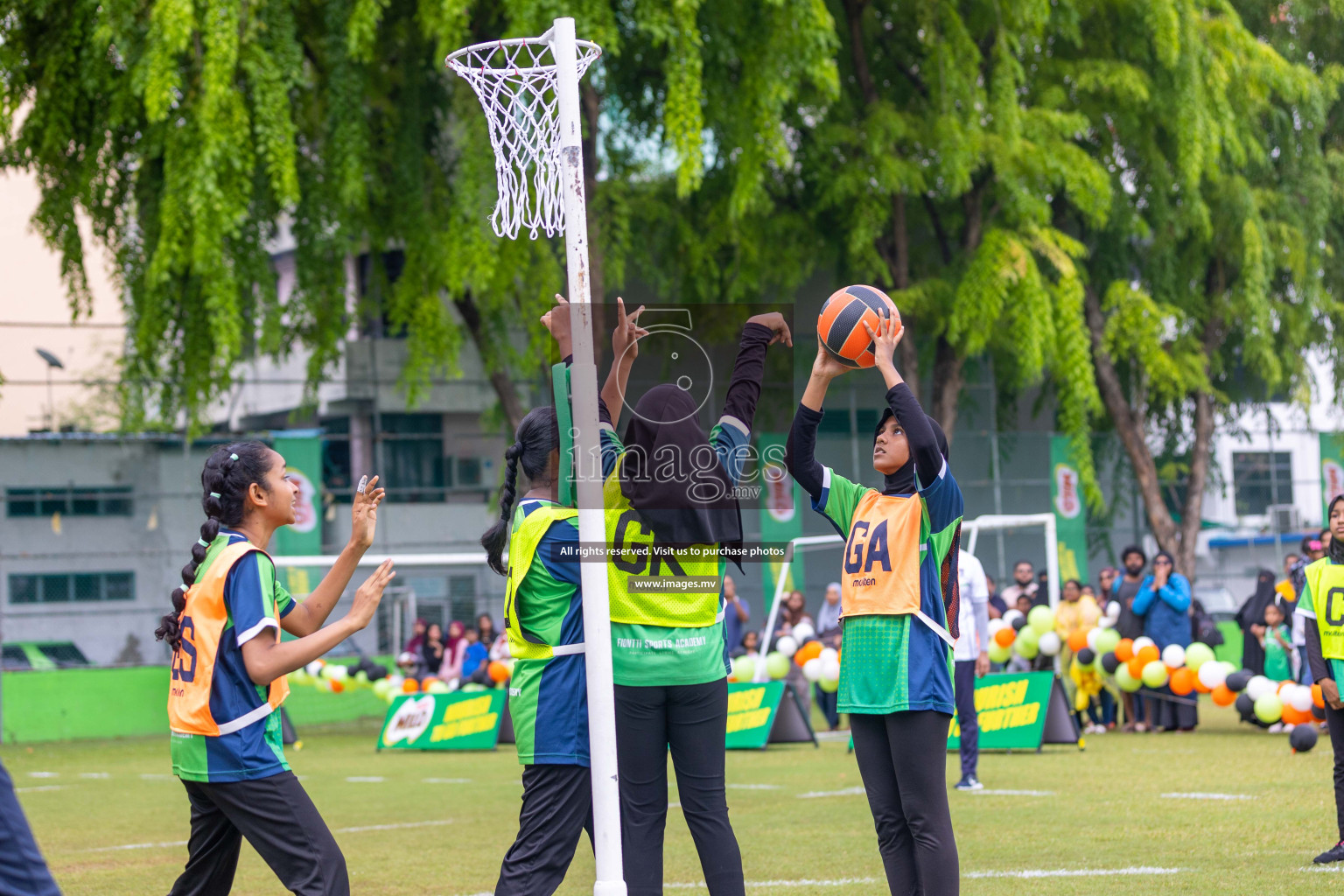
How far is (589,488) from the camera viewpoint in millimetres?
4645

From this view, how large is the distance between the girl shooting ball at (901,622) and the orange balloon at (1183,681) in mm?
10979

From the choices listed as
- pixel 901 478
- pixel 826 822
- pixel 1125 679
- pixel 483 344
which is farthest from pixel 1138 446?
pixel 901 478

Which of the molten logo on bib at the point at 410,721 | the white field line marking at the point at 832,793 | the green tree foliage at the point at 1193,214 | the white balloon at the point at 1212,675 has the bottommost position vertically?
the molten logo on bib at the point at 410,721

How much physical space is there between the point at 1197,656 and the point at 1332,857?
829 cm

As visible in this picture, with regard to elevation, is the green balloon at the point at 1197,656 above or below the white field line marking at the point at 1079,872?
below

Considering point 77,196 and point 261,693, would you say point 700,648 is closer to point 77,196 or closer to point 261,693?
point 261,693

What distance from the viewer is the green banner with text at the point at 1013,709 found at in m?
14.1

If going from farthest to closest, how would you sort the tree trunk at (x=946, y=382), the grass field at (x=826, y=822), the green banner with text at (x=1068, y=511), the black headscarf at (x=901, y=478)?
the green banner with text at (x=1068, y=511), the tree trunk at (x=946, y=382), the grass field at (x=826, y=822), the black headscarf at (x=901, y=478)

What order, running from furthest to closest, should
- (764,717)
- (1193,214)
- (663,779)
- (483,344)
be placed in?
(1193,214)
(483,344)
(764,717)
(663,779)

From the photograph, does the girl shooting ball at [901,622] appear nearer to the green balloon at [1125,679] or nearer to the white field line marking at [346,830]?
the white field line marking at [346,830]

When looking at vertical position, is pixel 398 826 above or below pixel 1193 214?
below

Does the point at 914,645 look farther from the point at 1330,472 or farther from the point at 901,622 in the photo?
the point at 1330,472

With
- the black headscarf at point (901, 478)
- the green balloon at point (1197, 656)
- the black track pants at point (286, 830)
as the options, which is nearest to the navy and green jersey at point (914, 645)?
the black headscarf at point (901, 478)

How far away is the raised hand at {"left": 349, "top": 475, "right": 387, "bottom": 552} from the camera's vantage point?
462 centimetres
